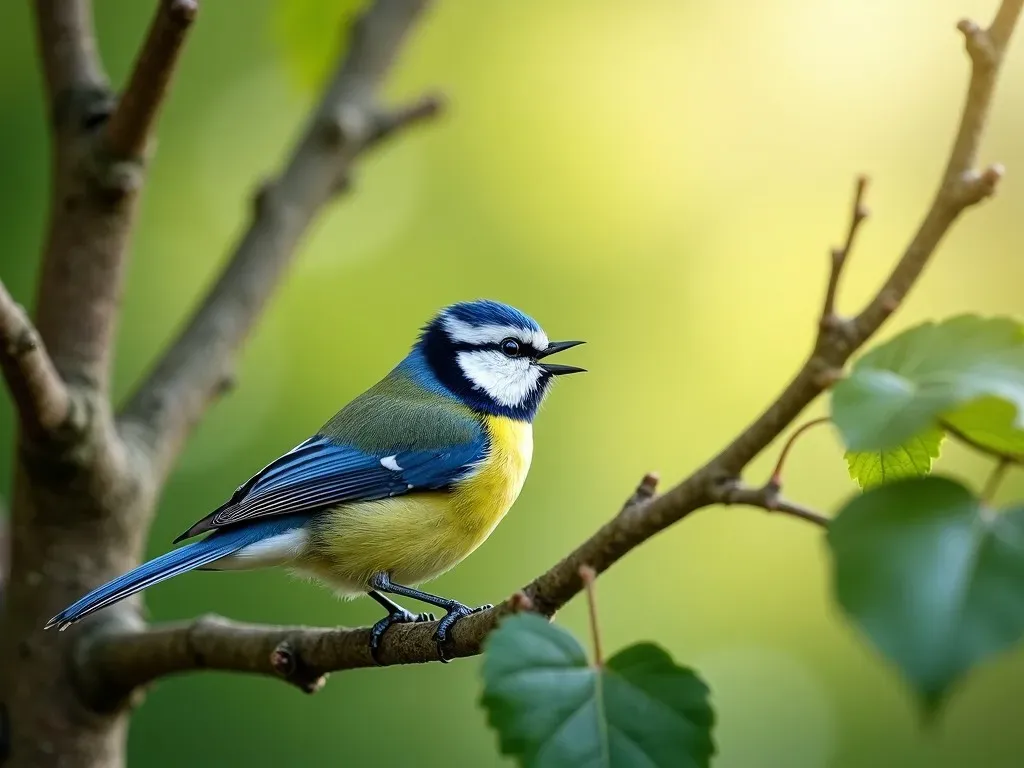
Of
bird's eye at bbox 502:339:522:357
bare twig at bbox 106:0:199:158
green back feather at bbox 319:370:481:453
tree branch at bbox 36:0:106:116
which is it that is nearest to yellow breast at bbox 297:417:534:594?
green back feather at bbox 319:370:481:453

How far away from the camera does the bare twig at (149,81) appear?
5.30 feet

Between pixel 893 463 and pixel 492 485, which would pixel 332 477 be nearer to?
pixel 492 485

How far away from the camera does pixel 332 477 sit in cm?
212

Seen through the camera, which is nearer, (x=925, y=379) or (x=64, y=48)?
(x=925, y=379)

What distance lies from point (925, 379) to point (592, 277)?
302 centimetres

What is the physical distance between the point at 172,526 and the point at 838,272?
2.80m

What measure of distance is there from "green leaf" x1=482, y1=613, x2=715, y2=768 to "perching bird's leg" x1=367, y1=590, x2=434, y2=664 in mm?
535

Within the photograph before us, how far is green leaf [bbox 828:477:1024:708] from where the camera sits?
28.0 inches

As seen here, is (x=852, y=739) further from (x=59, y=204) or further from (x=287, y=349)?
(x=59, y=204)

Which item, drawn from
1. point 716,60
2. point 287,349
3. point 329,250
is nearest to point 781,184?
point 716,60

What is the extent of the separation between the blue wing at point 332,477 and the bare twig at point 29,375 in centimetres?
38

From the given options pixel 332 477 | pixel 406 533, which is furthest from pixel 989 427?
pixel 332 477

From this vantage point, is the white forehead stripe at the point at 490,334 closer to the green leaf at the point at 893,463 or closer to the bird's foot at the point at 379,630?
the bird's foot at the point at 379,630

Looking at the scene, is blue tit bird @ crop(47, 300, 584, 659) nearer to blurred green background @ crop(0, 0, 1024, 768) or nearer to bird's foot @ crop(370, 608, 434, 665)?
bird's foot @ crop(370, 608, 434, 665)
